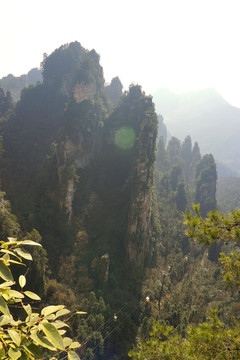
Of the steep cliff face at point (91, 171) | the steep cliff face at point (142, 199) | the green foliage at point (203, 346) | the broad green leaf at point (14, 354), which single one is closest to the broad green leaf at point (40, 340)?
the broad green leaf at point (14, 354)

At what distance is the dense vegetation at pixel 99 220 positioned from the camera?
1828 cm

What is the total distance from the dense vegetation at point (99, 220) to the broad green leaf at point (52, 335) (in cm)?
476

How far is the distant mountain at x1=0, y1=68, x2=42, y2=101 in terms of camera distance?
257 ft

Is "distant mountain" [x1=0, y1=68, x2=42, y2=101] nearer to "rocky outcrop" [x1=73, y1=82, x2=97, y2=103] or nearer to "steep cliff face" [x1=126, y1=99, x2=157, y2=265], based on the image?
"rocky outcrop" [x1=73, y1=82, x2=97, y2=103]

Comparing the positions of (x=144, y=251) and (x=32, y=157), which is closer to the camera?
(x=144, y=251)

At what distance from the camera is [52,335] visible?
111 cm

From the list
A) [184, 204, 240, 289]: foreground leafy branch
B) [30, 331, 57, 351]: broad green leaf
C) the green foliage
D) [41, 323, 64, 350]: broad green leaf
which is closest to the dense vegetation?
the green foliage

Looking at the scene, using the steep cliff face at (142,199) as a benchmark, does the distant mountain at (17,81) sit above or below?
above

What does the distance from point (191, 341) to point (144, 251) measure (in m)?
26.6

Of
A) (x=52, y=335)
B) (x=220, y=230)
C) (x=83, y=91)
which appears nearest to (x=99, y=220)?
(x=83, y=91)

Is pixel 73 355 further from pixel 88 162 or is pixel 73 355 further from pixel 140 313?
pixel 88 162

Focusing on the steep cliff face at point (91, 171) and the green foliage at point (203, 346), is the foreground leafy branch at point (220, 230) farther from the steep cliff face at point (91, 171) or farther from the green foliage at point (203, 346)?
the steep cliff face at point (91, 171)

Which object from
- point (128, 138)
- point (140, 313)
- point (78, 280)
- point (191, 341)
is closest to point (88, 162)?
point (128, 138)

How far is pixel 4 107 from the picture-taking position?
165ft
